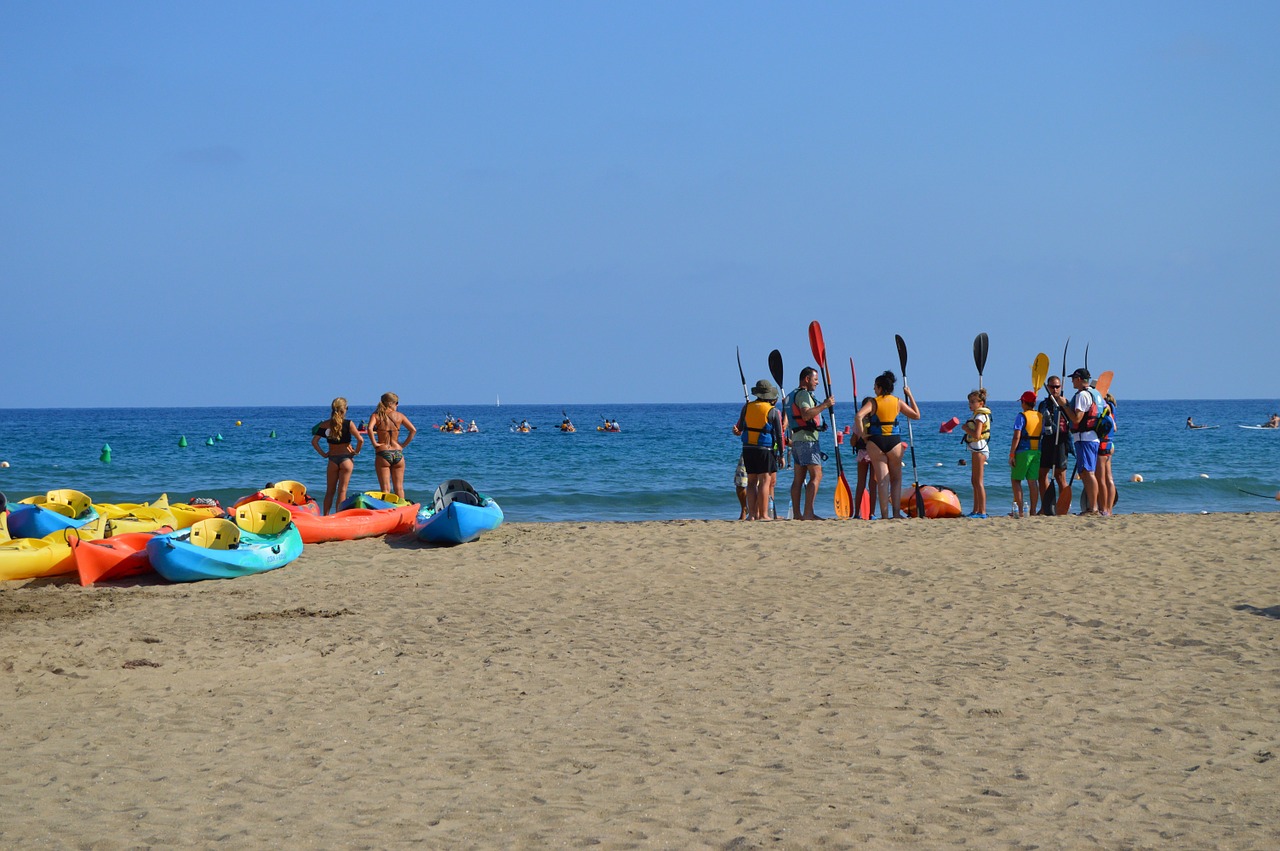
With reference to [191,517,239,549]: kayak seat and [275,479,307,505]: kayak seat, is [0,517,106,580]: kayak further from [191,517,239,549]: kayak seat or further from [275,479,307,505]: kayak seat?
[275,479,307,505]: kayak seat

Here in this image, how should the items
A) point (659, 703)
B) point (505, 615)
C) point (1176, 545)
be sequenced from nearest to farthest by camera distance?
point (659, 703) → point (505, 615) → point (1176, 545)

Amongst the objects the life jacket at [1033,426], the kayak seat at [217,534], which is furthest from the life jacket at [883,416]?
the kayak seat at [217,534]

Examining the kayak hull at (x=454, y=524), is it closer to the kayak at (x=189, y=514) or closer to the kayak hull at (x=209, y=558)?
the kayak hull at (x=209, y=558)

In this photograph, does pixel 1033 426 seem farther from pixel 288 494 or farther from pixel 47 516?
pixel 47 516

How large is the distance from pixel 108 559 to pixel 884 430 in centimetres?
710

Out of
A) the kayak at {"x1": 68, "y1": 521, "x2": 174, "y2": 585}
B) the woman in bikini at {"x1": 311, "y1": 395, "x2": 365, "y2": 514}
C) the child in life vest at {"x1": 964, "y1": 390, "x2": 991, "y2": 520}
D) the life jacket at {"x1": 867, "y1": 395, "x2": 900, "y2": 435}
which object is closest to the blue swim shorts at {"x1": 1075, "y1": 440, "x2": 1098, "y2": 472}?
the child in life vest at {"x1": 964, "y1": 390, "x2": 991, "y2": 520}

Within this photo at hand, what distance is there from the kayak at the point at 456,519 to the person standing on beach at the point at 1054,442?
18.8ft

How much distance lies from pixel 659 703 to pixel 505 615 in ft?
7.94

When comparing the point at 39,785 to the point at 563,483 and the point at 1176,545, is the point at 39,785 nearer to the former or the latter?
the point at 1176,545

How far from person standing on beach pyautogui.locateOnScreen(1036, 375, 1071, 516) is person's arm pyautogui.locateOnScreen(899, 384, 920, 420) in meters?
1.31

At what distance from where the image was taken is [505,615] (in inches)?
304

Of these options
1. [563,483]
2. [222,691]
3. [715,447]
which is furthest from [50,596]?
[715,447]

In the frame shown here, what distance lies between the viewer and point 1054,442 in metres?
11.3

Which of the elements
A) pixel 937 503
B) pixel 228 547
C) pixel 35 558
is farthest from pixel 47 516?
pixel 937 503
